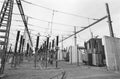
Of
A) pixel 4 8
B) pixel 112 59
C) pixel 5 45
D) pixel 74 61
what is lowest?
pixel 74 61

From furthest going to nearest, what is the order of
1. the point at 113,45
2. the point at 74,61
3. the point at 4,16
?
1. the point at 74,61
2. the point at 113,45
3. the point at 4,16

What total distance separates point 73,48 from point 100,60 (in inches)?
221

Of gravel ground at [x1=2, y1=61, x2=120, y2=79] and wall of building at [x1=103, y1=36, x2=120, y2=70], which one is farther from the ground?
wall of building at [x1=103, y1=36, x2=120, y2=70]

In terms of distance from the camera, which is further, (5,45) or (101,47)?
(101,47)

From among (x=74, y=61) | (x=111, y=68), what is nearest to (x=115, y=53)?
(x=111, y=68)

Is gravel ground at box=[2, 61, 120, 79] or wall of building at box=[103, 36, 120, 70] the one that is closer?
gravel ground at box=[2, 61, 120, 79]

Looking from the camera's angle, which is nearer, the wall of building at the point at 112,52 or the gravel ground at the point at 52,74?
the gravel ground at the point at 52,74

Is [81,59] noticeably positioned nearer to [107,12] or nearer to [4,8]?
[107,12]

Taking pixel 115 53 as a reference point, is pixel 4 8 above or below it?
above

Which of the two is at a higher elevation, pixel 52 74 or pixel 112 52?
pixel 112 52

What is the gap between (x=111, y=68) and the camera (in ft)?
26.7

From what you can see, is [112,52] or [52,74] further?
[112,52]

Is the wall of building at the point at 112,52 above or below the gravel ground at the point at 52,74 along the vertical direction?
above

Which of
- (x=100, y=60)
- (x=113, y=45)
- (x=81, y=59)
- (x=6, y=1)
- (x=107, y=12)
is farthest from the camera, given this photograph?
(x=81, y=59)
